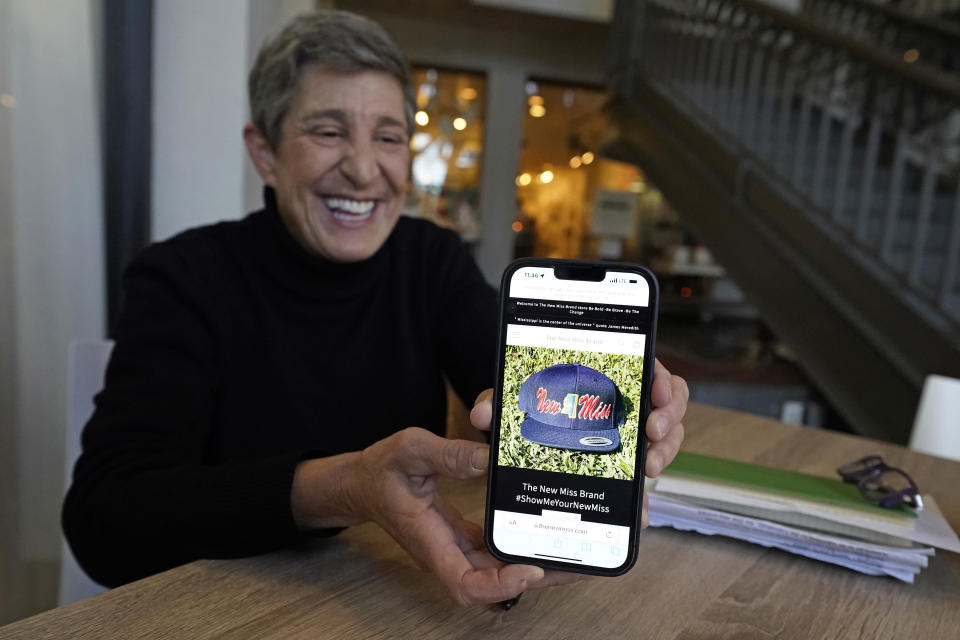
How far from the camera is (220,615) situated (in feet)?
1.95

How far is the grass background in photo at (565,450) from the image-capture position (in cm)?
58

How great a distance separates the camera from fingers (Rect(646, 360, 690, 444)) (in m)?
0.57

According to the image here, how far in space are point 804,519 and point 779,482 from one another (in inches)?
3.2

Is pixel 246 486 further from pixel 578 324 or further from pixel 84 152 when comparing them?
pixel 84 152

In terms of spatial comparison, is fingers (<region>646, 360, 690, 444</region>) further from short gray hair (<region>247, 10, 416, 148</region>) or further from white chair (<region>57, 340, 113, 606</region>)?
white chair (<region>57, 340, 113, 606</region>)

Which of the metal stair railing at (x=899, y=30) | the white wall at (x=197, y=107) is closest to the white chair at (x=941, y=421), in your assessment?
the white wall at (x=197, y=107)

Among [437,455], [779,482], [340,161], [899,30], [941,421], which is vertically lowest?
[941,421]

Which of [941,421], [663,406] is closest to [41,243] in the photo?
[663,406]

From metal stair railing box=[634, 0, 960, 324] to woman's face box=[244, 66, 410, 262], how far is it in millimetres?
2111

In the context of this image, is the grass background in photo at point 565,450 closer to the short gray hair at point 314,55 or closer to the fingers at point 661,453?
the fingers at point 661,453

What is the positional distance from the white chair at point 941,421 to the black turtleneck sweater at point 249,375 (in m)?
1.06

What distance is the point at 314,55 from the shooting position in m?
1.07

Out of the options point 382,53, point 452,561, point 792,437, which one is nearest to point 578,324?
point 452,561

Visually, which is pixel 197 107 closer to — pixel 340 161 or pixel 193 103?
pixel 193 103
